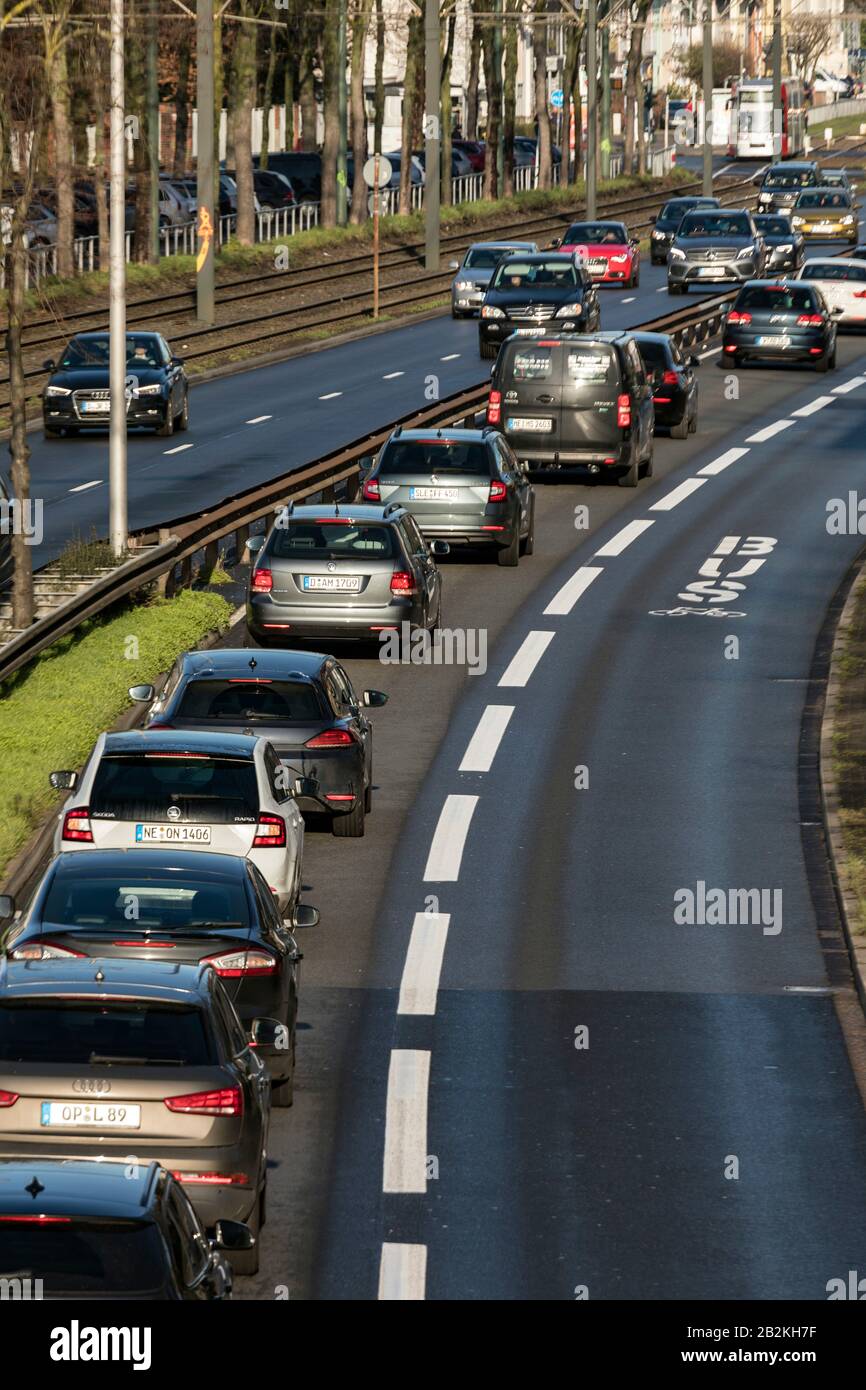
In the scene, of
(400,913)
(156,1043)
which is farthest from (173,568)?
(156,1043)

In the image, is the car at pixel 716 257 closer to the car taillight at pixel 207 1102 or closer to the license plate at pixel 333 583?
the license plate at pixel 333 583

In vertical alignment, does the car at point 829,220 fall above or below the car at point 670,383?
above

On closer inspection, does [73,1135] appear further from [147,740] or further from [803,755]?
[803,755]

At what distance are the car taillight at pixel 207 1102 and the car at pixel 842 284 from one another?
154ft

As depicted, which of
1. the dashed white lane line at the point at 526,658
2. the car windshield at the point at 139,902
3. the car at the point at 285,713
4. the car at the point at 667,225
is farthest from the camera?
the car at the point at 667,225

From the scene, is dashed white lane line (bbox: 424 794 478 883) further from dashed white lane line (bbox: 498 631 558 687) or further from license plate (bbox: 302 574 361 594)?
dashed white lane line (bbox: 498 631 558 687)

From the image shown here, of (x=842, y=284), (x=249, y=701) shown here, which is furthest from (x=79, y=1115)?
(x=842, y=284)

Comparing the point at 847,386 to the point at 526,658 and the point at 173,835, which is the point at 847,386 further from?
the point at 173,835

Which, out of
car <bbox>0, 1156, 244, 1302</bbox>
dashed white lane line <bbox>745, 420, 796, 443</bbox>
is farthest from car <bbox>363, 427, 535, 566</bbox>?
car <bbox>0, 1156, 244, 1302</bbox>

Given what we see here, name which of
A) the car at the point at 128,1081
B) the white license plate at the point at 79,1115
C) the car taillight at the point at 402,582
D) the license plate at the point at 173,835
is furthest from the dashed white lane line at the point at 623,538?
the white license plate at the point at 79,1115

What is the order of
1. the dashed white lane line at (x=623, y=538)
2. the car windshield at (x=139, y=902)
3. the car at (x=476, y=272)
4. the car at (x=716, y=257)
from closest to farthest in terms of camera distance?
1. the car windshield at (x=139, y=902)
2. the dashed white lane line at (x=623, y=538)
3. the car at (x=476, y=272)
4. the car at (x=716, y=257)

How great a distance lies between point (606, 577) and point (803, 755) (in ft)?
29.3

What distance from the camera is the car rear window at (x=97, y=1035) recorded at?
11.2 metres

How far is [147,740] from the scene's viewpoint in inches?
664
